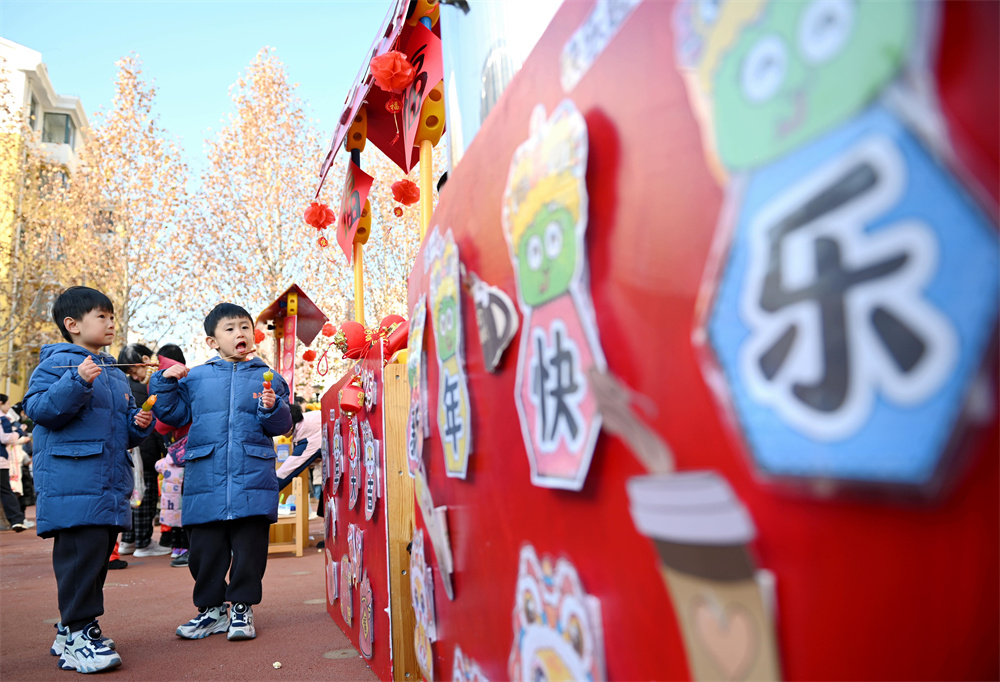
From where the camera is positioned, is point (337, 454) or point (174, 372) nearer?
point (174, 372)

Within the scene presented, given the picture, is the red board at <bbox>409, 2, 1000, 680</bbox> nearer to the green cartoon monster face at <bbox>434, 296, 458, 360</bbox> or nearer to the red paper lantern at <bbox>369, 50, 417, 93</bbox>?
the green cartoon monster face at <bbox>434, 296, 458, 360</bbox>

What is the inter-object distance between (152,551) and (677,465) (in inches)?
270

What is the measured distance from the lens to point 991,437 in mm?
438

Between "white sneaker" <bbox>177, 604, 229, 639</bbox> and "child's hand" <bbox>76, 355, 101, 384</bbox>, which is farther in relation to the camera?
"white sneaker" <bbox>177, 604, 229, 639</bbox>

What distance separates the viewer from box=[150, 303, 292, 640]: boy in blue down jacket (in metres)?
3.27

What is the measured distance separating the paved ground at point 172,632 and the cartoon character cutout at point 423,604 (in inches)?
34.1

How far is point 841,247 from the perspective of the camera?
0.52m

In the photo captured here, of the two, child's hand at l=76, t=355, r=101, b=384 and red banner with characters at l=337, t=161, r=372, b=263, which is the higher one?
red banner with characters at l=337, t=161, r=372, b=263

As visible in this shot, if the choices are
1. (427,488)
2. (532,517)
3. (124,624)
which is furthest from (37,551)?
(532,517)

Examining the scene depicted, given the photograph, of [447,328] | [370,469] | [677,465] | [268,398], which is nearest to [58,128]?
[268,398]

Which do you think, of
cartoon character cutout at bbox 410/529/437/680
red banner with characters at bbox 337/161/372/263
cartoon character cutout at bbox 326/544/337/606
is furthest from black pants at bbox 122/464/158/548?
cartoon character cutout at bbox 410/529/437/680

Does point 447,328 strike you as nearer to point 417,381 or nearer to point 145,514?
point 417,381

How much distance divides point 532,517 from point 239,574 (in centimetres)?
268

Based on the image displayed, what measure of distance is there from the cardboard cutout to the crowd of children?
2.20 m
